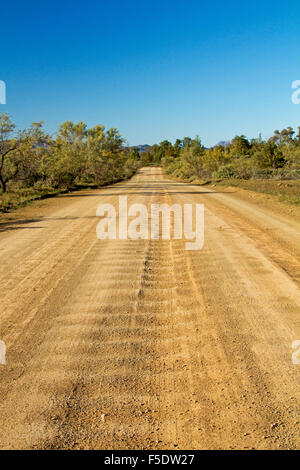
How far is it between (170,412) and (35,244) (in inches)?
237

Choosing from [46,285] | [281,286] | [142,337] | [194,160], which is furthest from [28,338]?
[194,160]

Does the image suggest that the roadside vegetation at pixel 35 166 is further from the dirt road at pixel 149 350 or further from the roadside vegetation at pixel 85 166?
the dirt road at pixel 149 350

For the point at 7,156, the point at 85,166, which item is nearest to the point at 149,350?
the point at 7,156

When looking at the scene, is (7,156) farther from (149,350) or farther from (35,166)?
(149,350)

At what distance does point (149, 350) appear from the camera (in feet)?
11.4

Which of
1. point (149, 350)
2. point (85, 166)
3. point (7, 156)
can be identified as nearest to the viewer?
point (149, 350)

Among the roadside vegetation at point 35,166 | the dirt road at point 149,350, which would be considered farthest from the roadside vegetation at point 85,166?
the dirt road at point 149,350

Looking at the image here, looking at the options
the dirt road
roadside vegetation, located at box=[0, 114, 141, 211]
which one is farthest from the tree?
the dirt road

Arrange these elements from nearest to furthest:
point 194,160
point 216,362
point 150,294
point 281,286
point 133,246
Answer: point 216,362, point 150,294, point 281,286, point 133,246, point 194,160

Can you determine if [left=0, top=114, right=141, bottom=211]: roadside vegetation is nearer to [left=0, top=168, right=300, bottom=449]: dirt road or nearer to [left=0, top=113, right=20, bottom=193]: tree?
[left=0, top=113, right=20, bottom=193]: tree

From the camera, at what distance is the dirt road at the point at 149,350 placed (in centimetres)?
246

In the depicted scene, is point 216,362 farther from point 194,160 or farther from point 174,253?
point 194,160
